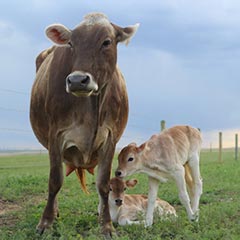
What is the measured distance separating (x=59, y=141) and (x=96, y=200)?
332 centimetres

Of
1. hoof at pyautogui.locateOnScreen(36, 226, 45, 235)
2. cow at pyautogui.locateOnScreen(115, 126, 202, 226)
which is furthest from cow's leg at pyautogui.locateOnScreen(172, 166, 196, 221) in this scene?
hoof at pyautogui.locateOnScreen(36, 226, 45, 235)

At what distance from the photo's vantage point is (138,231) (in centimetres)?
668

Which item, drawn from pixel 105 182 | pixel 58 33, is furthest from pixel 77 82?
pixel 105 182

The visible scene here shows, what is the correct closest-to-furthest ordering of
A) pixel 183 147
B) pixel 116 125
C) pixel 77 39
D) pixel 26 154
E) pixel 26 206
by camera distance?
1. pixel 77 39
2. pixel 116 125
3. pixel 183 147
4. pixel 26 206
5. pixel 26 154

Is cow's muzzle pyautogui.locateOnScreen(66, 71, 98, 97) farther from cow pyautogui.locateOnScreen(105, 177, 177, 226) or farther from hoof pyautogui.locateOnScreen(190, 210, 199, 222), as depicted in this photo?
hoof pyautogui.locateOnScreen(190, 210, 199, 222)

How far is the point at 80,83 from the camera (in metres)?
5.75

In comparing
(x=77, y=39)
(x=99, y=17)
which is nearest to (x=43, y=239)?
(x=77, y=39)

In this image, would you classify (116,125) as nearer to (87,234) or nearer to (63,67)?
(63,67)

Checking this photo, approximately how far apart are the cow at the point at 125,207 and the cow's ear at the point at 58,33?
221cm

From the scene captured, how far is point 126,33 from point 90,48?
0.82m

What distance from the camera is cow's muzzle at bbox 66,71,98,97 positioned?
226 inches

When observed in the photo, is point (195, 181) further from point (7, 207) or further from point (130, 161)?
point (7, 207)

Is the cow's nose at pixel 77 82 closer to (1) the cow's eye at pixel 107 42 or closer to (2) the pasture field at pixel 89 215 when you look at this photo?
(1) the cow's eye at pixel 107 42

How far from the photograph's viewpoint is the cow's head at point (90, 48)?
19.2 ft
